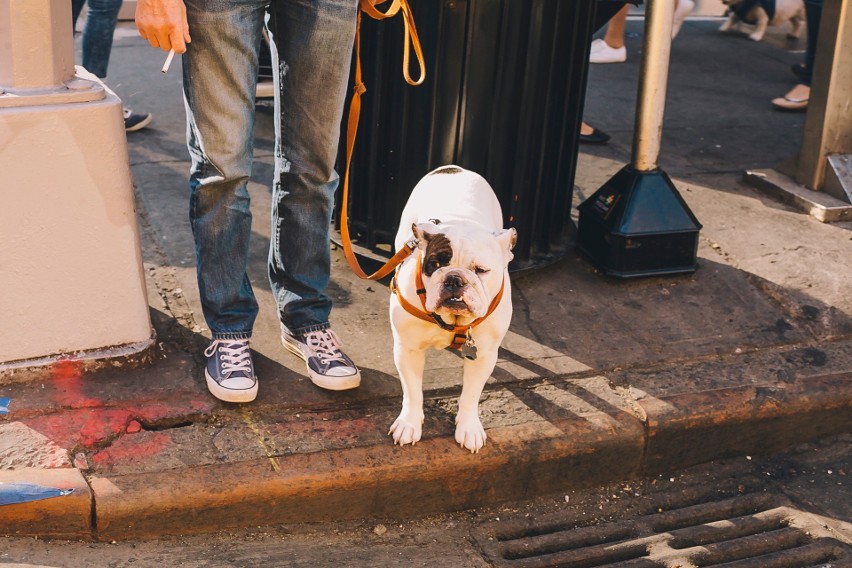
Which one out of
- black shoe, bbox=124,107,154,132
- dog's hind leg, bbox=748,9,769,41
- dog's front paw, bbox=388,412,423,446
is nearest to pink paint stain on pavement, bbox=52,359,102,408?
dog's front paw, bbox=388,412,423,446

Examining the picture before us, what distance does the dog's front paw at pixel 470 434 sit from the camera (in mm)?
3111

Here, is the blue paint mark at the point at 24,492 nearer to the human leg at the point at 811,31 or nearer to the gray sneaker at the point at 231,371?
the gray sneaker at the point at 231,371

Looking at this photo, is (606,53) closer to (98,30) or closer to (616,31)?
(616,31)

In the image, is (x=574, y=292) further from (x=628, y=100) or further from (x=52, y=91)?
(x=628, y=100)

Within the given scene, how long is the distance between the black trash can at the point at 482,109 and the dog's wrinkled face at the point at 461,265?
111cm

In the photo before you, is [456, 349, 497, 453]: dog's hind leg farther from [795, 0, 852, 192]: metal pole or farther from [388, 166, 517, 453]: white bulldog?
[795, 0, 852, 192]: metal pole

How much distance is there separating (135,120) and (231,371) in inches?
99.3

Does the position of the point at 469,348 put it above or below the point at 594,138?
below

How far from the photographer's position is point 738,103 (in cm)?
648

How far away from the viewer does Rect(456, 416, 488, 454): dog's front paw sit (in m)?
3.11

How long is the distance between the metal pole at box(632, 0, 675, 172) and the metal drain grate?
1.57m

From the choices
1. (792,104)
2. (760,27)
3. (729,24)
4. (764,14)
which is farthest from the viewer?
(729,24)

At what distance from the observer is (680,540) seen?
10.2ft

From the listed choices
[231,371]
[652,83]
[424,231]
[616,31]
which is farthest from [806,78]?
[231,371]
